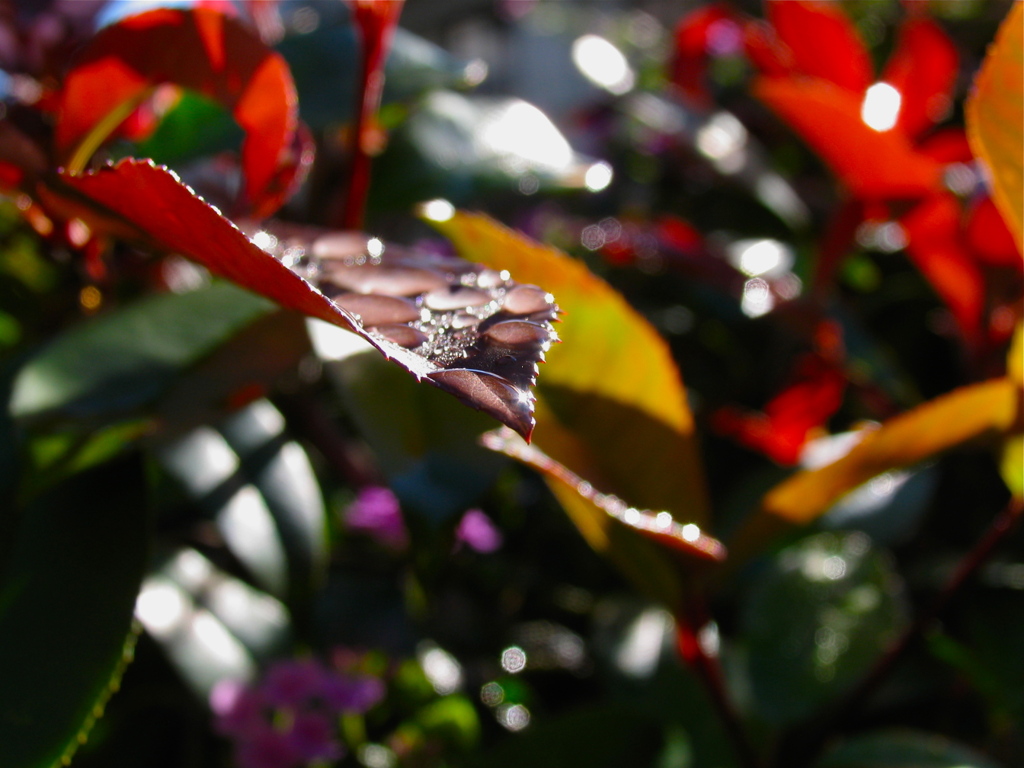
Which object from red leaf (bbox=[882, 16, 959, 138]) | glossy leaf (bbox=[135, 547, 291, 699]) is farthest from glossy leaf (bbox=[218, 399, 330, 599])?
red leaf (bbox=[882, 16, 959, 138])

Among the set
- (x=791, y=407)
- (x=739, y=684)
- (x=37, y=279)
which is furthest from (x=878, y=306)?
(x=37, y=279)

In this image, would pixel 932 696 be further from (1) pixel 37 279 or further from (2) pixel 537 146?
(1) pixel 37 279

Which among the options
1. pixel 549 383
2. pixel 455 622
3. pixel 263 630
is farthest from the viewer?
pixel 455 622

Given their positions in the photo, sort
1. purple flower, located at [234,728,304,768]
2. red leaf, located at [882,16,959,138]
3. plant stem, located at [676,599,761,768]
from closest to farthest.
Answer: plant stem, located at [676,599,761,768], purple flower, located at [234,728,304,768], red leaf, located at [882,16,959,138]

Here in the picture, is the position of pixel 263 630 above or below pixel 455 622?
above

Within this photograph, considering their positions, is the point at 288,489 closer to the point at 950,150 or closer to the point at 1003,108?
the point at 1003,108

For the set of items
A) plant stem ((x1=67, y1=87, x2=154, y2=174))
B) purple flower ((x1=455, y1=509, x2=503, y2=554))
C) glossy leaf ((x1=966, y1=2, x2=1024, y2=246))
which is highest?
glossy leaf ((x1=966, y1=2, x2=1024, y2=246))

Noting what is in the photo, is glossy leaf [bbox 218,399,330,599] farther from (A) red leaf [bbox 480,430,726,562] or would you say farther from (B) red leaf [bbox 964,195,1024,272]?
(B) red leaf [bbox 964,195,1024,272]
